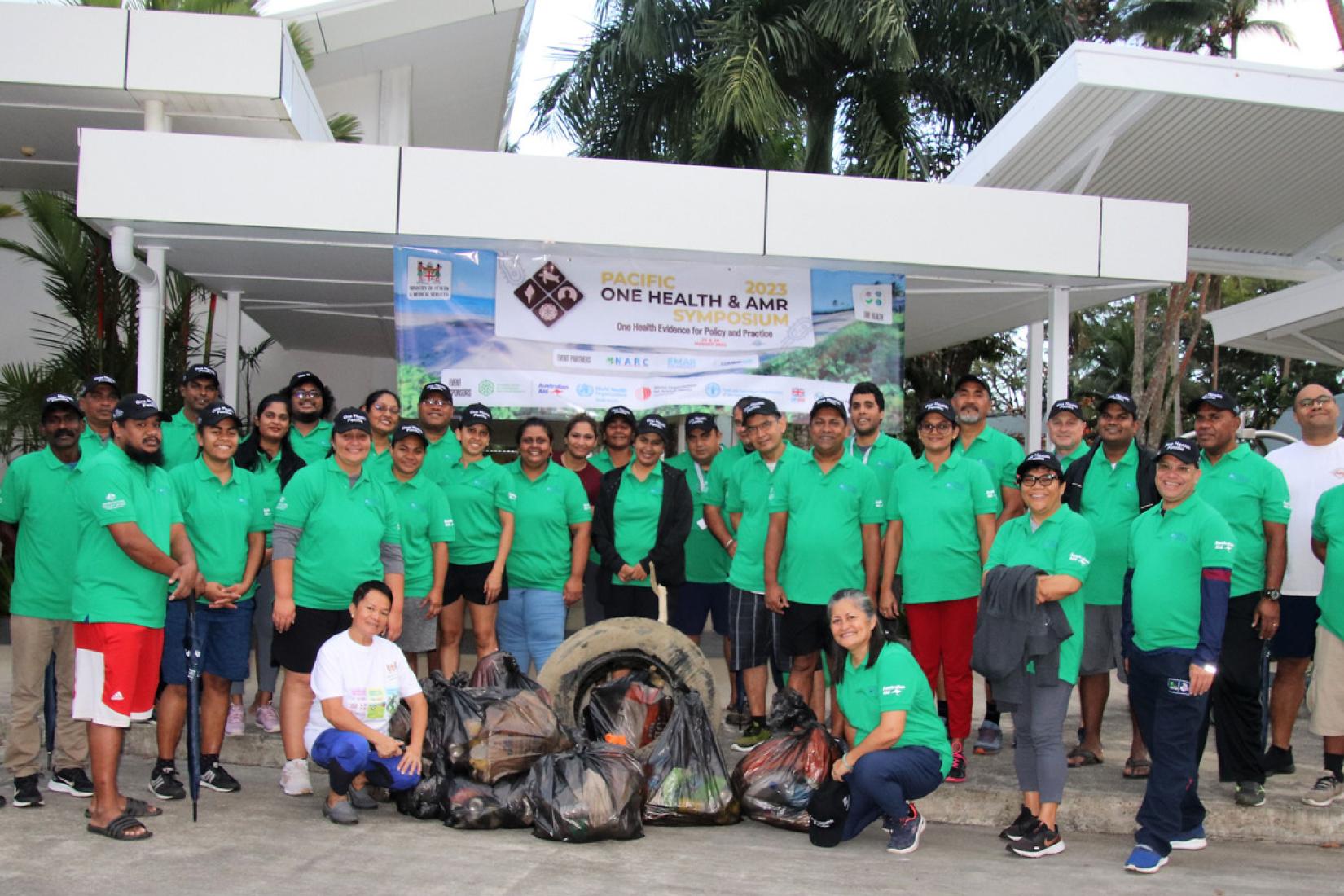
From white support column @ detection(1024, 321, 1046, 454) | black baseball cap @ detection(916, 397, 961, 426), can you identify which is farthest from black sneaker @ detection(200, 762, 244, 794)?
white support column @ detection(1024, 321, 1046, 454)

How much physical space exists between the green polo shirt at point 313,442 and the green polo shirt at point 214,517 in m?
0.81

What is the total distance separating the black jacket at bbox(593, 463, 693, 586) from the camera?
667 centimetres

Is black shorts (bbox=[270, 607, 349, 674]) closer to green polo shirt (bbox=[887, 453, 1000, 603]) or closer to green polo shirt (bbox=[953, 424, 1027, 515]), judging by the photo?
green polo shirt (bbox=[887, 453, 1000, 603])

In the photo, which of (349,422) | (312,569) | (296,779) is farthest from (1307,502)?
(296,779)

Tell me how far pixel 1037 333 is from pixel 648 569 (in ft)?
16.4

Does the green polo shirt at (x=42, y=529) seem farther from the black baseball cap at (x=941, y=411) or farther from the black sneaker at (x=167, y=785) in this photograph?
the black baseball cap at (x=941, y=411)

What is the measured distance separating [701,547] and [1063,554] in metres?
2.62

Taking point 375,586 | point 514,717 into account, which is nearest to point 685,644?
point 514,717

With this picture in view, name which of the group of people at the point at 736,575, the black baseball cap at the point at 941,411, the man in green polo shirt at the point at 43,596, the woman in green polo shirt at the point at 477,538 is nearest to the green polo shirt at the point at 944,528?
the group of people at the point at 736,575

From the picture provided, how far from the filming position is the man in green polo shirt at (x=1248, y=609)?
5621 mm

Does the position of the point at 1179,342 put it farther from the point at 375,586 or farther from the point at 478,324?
the point at 375,586

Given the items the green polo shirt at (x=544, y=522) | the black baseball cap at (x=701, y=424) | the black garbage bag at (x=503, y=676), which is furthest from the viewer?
the black baseball cap at (x=701, y=424)

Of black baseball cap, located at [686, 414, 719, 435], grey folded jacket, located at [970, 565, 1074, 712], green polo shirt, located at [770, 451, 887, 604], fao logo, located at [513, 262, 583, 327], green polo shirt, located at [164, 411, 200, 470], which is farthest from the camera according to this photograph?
fao logo, located at [513, 262, 583, 327]

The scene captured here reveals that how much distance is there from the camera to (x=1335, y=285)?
1036cm
